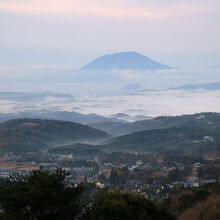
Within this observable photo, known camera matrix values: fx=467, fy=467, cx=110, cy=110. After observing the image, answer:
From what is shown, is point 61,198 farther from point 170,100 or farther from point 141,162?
point 170,100

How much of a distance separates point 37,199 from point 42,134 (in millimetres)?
59514

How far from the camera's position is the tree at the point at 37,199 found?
12602 mm

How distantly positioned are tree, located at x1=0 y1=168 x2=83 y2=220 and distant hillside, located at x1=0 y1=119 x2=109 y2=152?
47.6 m

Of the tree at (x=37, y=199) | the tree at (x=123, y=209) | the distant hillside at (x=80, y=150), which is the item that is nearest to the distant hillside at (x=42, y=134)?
the distant hillside at (x=80, y=150)

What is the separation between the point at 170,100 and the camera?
15475 centimetres

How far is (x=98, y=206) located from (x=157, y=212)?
1622mm

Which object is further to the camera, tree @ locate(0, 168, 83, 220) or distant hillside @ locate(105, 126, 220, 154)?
distant hillside @ locate(105, 126, 220, 154)

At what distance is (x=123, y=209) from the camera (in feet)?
39.5

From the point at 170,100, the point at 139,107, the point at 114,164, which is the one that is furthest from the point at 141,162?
the point at 170,100

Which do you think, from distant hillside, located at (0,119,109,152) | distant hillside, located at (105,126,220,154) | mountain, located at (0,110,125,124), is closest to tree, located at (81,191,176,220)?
distant hillside, located at (105,126,220,154)

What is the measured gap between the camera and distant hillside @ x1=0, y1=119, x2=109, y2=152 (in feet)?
211

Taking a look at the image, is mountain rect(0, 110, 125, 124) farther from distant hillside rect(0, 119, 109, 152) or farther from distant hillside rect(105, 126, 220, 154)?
distant hillside rect(105, 126, 220, 154)

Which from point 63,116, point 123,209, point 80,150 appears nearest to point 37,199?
point 123,209

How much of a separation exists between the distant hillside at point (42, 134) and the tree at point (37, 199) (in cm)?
4761
